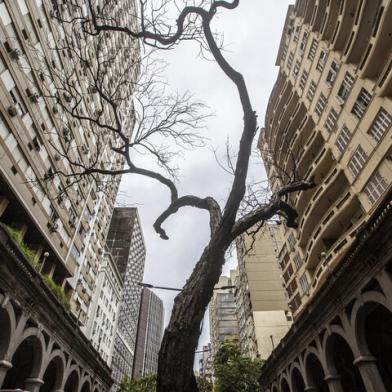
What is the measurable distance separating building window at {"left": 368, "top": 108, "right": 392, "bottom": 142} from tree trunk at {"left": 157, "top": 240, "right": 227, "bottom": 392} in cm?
1491

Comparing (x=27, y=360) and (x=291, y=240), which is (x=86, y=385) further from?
(x=291, y=240)

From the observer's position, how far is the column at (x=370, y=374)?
32.2 ft

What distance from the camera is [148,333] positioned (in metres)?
119

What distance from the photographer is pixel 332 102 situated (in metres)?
21.1

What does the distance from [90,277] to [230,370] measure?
19262 mm

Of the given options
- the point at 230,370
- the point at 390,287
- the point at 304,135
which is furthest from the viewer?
the point at 230,370

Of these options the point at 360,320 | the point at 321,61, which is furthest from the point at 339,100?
the point at 360,320

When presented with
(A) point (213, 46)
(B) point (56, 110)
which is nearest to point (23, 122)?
(B) point (56, 110)

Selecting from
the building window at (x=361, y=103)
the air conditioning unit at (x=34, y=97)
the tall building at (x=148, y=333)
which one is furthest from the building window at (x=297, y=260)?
the tall building at (x=148, y=333)

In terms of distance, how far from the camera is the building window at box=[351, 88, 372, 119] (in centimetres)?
1714

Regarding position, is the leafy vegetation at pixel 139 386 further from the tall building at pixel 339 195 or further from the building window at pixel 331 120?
the building window at pixel 331 120

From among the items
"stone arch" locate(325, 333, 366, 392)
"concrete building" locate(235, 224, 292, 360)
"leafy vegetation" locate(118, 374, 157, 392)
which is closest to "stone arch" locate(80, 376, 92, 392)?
"stone arch" locate(325, 333, 366, 392)

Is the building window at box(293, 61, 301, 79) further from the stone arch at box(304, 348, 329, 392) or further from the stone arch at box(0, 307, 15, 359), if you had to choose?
the stone arch at box(0, 307, 15, 359)

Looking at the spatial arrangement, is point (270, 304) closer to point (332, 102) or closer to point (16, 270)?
point (332, 102)
